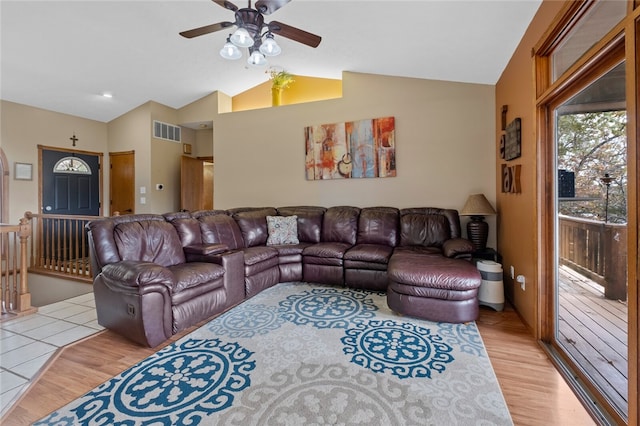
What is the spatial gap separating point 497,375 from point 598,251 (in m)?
0.99

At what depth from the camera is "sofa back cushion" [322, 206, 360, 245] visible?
4195 millimetres

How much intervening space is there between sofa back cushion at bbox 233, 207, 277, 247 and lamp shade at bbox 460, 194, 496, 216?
266cm

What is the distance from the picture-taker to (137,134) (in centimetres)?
582

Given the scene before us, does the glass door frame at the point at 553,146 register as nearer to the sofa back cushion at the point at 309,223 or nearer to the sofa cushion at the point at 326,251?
the sofa cushion at the point at 326,251

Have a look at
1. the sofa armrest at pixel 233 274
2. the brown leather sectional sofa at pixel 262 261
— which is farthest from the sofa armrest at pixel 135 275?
the sofa armrest at pixel 233 274

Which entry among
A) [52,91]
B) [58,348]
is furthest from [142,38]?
[58,348]

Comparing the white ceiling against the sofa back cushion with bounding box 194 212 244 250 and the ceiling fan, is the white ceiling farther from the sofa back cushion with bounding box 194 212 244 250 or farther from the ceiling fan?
the sofa back cushion with bounding box 194 212 244 250

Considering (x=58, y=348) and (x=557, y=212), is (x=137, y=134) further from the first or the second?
(x=557, y=212)

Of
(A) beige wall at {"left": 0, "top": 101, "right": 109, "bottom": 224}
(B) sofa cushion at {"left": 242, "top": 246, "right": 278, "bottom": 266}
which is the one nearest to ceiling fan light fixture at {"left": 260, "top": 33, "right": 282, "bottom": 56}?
(B) sofa cushion at {"left": 242, "top": 246, "right": 278, "bottom": 266}

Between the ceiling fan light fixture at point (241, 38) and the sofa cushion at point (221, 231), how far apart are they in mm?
2060

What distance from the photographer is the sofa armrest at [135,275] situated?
86.6 inches

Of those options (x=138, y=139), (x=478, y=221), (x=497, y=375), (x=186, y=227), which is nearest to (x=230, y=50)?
(x=186, y=227)

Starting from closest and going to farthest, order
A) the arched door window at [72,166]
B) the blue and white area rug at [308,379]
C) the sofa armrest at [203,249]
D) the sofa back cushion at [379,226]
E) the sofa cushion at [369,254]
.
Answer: the blue and white area rug at [308,379], the sofa armrest at [203,249], the sofa cushion at [369,254], the sofa back cushion at [379,226], the arched door window at [72,166]

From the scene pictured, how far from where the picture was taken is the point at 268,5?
2258mm
